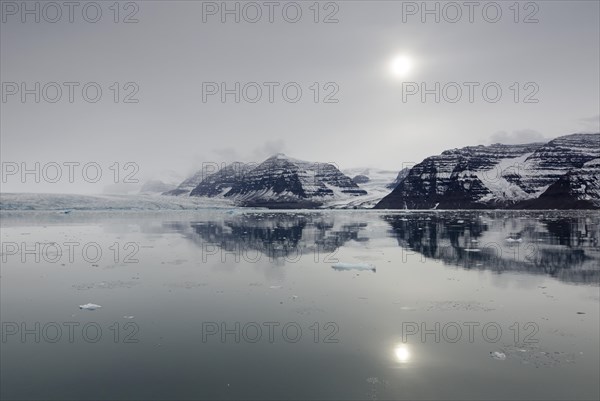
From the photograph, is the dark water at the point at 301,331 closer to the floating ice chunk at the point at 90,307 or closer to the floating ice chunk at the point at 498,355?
the floating ice chunk at the point at 498,355

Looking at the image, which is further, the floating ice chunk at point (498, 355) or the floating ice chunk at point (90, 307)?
the floating ice chunk at point (90, 307)

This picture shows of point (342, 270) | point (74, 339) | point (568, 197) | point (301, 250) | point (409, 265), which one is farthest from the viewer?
point (568, 197)

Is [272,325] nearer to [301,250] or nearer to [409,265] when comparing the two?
[409,265]

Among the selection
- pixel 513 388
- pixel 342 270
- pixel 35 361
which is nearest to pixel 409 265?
pixel 342 270

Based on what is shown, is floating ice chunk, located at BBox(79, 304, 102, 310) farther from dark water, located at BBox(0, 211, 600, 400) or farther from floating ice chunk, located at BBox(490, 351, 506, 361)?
floating ice chunk, located at BBox(490, 351, 506, 361)

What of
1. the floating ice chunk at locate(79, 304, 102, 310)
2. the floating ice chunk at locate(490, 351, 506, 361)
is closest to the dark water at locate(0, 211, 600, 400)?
the floating ice chunk at locate(490, 351, 506, 361)

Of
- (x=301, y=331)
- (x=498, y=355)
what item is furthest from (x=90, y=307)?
(x=498, y=355)

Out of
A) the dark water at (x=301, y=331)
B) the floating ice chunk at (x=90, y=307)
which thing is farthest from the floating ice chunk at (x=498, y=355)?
the floating ice chunk at (x=90, y=307)

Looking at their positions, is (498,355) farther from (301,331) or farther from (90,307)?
(90,307)

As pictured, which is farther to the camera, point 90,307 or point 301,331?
point 90,307
